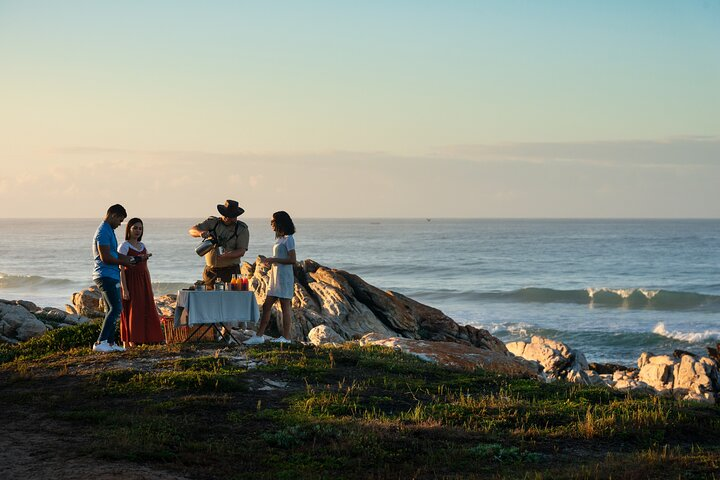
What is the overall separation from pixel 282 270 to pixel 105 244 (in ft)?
A: 9.41

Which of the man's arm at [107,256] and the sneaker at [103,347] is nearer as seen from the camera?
the man's arm at [107,256]

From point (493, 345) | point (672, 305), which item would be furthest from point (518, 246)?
point (493, 345)

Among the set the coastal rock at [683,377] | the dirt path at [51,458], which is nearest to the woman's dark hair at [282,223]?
the dirt path at [51,458]

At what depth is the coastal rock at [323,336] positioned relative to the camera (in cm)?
1973

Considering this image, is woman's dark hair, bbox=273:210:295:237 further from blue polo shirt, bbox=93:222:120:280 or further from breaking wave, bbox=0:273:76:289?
breaking wave, bbox=0:273:76:289

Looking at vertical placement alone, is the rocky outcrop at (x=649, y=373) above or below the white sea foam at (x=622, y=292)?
above

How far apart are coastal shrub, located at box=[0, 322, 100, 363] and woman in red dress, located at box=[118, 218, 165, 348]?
3.37ft

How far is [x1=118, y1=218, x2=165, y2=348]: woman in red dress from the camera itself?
585 inches

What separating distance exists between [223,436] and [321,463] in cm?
→ 140

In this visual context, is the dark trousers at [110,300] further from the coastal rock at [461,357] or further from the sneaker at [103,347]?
the coastal rock at [461,357]

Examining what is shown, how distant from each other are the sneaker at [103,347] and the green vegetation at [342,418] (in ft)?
0.65

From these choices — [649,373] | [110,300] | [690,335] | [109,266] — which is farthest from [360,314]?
[690,335]

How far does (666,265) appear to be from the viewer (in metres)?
76.9

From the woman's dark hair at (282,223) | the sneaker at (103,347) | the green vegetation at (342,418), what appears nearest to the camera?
the green vegetation at (342,418)
